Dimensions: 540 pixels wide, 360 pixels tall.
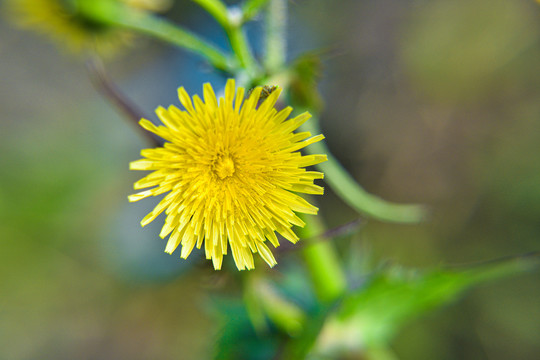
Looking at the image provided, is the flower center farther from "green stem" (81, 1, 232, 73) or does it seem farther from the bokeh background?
the bokeh background

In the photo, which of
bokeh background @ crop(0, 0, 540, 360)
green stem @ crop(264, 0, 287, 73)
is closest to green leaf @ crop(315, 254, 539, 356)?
green stem @ crop(264, 0, 287, 73)

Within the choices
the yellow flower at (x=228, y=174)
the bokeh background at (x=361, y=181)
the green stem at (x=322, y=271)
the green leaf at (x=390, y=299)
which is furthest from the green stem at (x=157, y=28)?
the bokeh background at (x=361, y=181)

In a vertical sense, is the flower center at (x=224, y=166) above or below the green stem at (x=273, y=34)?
below

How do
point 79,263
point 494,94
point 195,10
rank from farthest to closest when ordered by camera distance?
point 195,10, point 79,263, point 494,94

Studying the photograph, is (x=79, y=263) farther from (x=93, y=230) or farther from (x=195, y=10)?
(x=195, y=10)

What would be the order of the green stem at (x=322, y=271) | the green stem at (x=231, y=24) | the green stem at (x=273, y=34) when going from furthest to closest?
the green stem at (x=322, y=271) < the green stem at (x=273, y=34) < the green stem at (x=231, y=24)

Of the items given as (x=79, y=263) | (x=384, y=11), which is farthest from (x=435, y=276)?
(x=79, y=263)

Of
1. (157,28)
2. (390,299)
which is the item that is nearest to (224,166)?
(157,28)

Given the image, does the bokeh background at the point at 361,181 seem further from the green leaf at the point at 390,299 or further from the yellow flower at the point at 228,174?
the yellow flower at the point at 228,174
